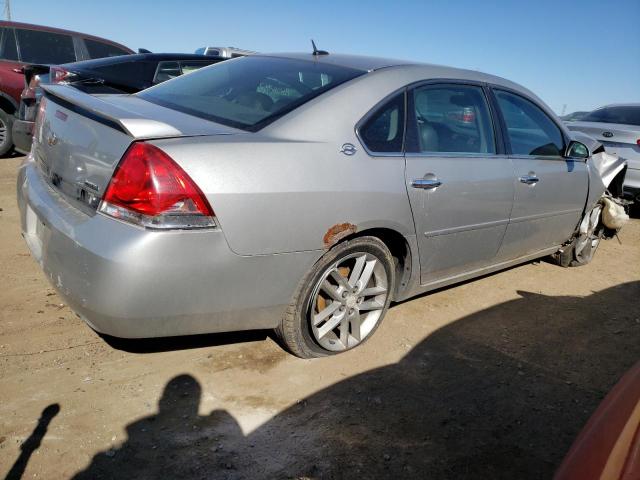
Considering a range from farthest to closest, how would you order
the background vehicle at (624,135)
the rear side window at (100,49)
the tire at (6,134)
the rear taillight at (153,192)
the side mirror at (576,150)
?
the rear side window at (100,49) → the tire at (6,134) → the background vehicle at (624,135) → the side mirror at (576,150) → the rear taillight at (153,192)

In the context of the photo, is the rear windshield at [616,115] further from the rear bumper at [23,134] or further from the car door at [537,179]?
the rear bumper at [23,134]

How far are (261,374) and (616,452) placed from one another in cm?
177

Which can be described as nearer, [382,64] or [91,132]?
[91,132]

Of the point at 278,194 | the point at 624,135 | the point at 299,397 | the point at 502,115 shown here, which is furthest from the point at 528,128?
the point at 624,135

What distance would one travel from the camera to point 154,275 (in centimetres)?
209

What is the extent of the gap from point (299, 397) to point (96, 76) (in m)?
4.82

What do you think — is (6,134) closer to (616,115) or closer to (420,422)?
(420,422)

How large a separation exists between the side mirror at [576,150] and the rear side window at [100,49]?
7.17 metres

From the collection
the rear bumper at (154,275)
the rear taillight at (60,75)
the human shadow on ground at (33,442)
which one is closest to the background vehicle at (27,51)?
the rear taillight at (60,75)

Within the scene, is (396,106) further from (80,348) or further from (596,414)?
(80,348)

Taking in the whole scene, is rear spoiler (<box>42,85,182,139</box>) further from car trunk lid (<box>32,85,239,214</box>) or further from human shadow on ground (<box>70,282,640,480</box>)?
human shadow on ground (<box>70,282,640,480</box>)

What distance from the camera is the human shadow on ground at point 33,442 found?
1948 mm

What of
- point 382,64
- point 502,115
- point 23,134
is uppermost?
point 382,64

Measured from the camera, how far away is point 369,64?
3.08m
